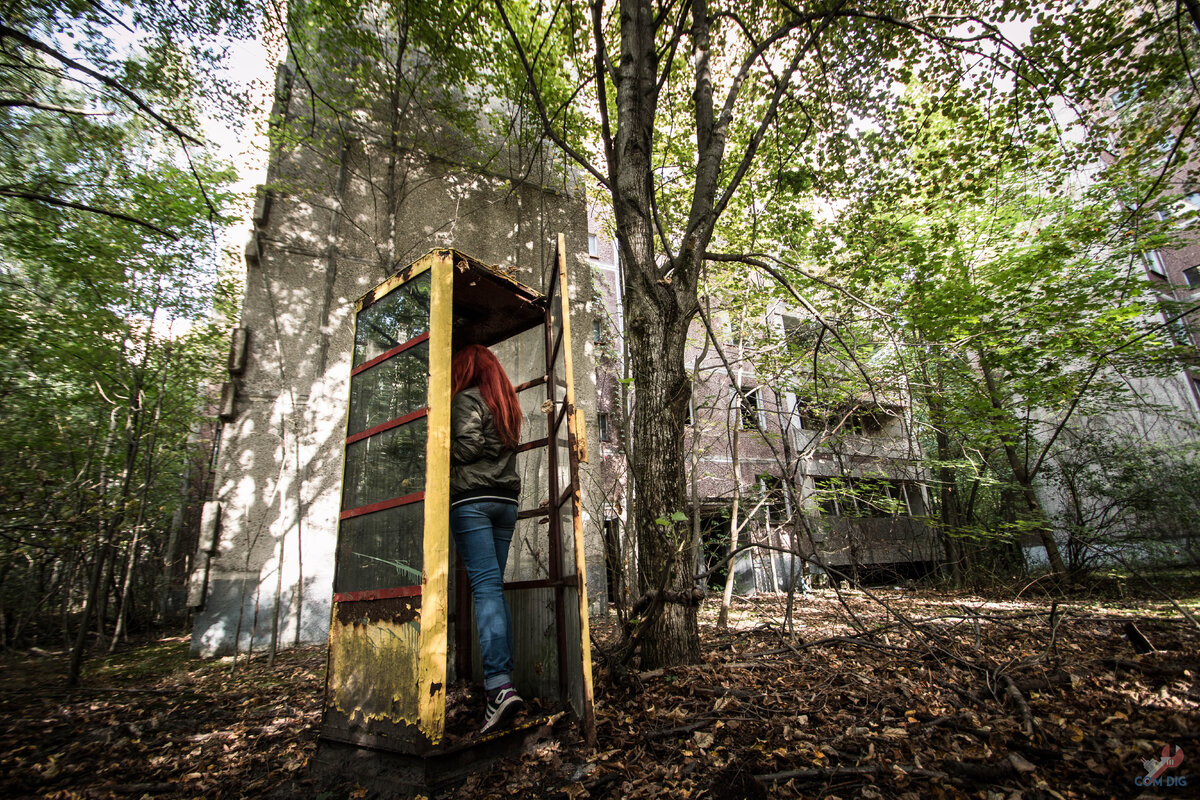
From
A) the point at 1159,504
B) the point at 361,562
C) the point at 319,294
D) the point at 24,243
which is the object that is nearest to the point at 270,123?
the point at 319,294

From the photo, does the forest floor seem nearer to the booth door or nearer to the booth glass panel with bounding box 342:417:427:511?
the booth door

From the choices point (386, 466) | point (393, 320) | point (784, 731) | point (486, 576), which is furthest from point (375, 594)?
point (784, 731)

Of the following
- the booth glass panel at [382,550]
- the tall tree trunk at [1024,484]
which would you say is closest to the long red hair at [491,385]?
the booth glass panel at [382,550]

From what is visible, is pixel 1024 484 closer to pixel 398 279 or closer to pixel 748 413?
pixel 748 413

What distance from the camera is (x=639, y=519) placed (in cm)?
367

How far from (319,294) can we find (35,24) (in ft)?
11.4

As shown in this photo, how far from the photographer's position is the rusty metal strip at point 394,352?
116 inches

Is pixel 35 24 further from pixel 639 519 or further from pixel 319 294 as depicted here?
pixel 639 519

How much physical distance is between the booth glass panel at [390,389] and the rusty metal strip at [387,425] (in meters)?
0.03

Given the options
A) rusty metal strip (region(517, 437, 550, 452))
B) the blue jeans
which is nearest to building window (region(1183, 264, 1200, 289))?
rusty metal strip (region(517, 437, 550, 452))

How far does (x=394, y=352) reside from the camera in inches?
122

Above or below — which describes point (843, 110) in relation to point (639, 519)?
above

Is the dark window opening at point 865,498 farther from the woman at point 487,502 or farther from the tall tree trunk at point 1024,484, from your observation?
the woman at point 487,502

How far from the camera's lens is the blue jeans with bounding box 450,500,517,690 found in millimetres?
2783
